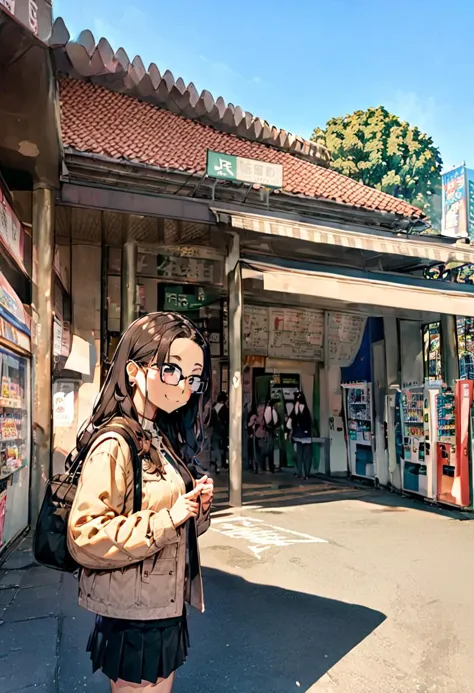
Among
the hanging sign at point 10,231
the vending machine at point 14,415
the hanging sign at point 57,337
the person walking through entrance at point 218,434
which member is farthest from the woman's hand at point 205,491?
the person walking through entrance at point 218,434

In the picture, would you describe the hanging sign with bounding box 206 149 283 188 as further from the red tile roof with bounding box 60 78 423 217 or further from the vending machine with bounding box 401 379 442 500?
the vending machine with bounding box 401 379 442 500

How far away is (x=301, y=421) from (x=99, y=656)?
8865 millimetres

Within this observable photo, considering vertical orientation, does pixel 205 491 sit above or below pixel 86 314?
below

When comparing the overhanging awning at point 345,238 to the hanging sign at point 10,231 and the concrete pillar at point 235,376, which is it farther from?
the hanging sign at point 10,231

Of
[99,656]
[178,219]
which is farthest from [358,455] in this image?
[99,656]

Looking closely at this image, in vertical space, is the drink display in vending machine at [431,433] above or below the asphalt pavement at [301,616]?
above

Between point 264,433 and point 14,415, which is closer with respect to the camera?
point 14,415

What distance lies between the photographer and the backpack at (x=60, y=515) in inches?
70.2

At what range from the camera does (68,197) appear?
→ 665 centimetres

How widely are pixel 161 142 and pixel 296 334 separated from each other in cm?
473

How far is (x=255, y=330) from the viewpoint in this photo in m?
10.2

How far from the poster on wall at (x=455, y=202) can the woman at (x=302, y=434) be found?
28.7 feet

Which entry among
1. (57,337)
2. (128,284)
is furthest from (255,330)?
(57,337)

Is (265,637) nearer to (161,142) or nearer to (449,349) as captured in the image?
(449,349)
